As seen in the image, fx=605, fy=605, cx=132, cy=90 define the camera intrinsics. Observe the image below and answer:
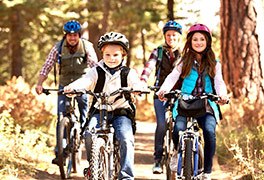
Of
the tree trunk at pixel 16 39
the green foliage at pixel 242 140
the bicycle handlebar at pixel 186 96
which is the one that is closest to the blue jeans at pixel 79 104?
the green foliage at pixel 242 140

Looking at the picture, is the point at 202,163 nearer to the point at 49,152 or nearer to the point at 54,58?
the point at 54,58

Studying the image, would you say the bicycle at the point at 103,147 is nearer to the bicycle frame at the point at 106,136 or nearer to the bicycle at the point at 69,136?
the bicycle frame at the point at 106,136

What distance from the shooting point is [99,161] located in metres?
6.32

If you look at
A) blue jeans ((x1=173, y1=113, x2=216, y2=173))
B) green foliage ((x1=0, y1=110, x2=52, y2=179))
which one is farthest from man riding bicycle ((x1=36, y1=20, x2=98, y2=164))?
blue jeans ((x1=173, y1=113, x2=216, y2=173))

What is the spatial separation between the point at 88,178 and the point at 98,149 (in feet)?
1.07

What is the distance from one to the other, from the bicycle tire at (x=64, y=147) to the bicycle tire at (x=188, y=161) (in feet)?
9.41

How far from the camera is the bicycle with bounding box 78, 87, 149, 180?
6.25 metres

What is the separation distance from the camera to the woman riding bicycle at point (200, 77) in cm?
713

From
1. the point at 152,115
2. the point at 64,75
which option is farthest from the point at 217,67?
the point at 152,115

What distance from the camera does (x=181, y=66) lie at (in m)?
7.40

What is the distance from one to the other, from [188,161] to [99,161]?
3.33ft

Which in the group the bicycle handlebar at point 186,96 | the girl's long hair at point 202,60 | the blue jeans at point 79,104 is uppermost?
the girl's long hair at point 202,60

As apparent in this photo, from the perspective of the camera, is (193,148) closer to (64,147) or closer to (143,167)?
(64,147)

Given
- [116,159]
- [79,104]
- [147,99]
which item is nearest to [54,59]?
[79,104]
